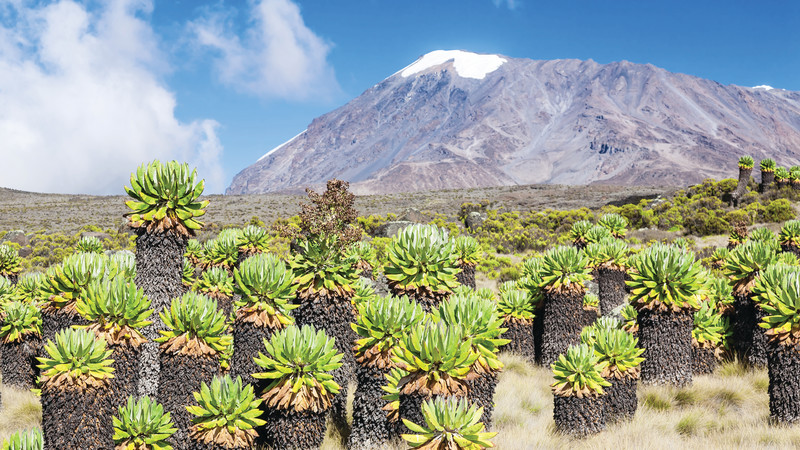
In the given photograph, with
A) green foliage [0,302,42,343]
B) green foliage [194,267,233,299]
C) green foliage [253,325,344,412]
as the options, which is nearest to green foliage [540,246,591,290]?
green foliage [253,325,344,412]

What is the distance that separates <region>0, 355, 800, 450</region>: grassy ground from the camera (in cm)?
559

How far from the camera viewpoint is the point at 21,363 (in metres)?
8.04

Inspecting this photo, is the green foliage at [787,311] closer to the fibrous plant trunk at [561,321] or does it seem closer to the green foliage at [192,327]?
the fibrous plant trunk at [561,321]

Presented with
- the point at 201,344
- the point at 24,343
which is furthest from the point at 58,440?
the point at 24,343

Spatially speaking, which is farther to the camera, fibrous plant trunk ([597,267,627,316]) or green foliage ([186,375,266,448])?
fibrous plant trunk ([597,267,627,316])

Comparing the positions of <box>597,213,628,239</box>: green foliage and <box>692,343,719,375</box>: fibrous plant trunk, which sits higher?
<box>597,213,628,239</box>: green foliage

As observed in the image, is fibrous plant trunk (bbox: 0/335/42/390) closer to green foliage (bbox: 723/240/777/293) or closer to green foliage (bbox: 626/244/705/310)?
green foliage (bbox: 626/244/705/310)

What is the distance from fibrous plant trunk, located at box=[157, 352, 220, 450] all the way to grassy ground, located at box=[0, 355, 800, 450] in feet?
5.15

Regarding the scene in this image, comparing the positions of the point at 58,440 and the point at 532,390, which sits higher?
the point at 58,440

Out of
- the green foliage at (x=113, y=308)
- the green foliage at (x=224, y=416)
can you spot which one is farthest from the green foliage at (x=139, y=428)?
the green foliage at (x=113, y=308)

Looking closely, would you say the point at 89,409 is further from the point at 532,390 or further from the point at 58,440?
the point at 532,390

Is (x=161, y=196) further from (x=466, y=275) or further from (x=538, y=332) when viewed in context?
(x=538, y=332)

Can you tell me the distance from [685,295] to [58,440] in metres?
8.36

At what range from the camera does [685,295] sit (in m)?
7.17
